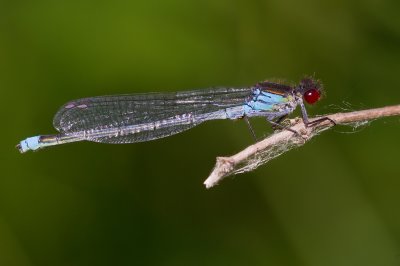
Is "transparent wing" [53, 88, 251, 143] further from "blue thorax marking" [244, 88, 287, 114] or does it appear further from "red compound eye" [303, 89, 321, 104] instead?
"red compound eye" [303, 89, 321, 104]

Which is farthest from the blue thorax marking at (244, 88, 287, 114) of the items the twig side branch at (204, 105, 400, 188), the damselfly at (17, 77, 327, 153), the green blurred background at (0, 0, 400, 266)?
the twig side branch at (204, 105, 400, 188)

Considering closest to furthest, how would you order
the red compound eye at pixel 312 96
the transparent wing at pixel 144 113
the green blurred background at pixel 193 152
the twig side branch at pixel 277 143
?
the twig side branch at pixel 277 143, the green blurred background at pixel 193 152, the red compound eye at pixel 312 96, the transparent wing at pixel 144 113

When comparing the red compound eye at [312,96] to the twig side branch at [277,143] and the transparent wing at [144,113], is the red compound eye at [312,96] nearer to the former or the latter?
the transparent wing at [144,113]

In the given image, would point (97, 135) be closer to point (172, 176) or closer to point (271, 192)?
point (172, 176)

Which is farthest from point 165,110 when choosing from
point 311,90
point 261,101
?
point 311,90

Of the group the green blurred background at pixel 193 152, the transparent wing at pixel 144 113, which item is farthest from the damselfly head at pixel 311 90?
the transparent wing at pixel 144 113

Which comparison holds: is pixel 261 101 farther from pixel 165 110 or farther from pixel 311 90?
pixel 165 110
